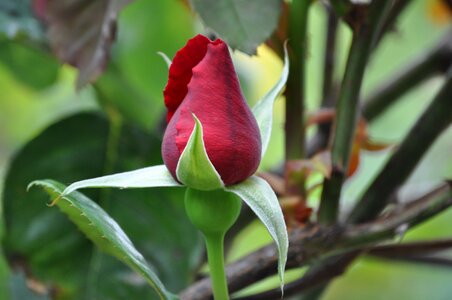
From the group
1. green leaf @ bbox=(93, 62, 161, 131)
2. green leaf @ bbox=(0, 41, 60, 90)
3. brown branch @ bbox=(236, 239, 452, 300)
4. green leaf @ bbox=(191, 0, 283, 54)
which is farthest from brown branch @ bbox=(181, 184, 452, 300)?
green leaf @ bbox=(0, 41, 60, 90)

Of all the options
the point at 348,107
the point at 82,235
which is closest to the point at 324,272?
the point at 348,107

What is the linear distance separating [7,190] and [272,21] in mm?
309

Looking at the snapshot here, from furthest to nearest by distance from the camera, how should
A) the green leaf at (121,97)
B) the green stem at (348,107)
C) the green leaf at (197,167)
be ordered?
the green leaf at (121,97), the green stem at (348,107), the green leaf at (197,167)

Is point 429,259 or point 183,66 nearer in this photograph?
point 183,66

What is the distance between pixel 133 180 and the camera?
36 cm

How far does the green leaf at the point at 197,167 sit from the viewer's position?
1.11ft

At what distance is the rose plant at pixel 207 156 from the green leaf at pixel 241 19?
0.06 metres

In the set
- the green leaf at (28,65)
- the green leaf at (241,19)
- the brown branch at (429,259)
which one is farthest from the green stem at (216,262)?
the green leaf at (28,65)

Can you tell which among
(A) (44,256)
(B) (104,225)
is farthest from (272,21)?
(A) (44,256)

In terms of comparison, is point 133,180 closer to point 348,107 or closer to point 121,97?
point 348,107

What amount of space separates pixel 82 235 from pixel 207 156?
12.6 inches

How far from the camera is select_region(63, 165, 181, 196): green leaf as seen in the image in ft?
1.17

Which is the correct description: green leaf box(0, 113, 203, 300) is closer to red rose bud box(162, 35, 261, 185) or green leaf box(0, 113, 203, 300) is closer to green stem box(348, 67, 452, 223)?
green stem box(348, 67, 452, 223)

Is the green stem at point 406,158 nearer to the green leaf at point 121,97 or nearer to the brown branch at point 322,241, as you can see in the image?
the brown branch at point 322,241
